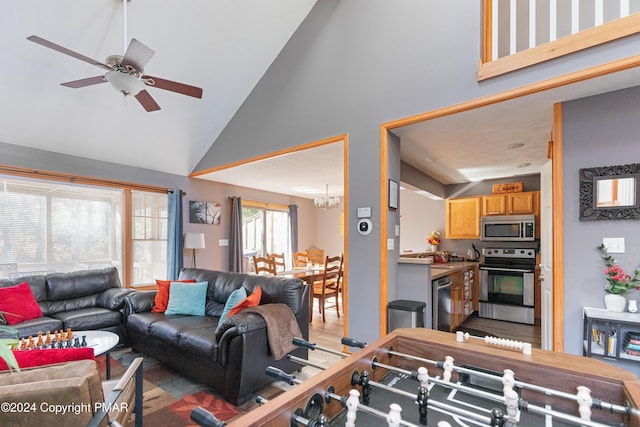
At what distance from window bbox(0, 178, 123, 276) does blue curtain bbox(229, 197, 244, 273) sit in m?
1.91

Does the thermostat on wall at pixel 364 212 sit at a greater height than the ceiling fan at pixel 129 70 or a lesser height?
lesser

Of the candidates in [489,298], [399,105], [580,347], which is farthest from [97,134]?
[489,298]

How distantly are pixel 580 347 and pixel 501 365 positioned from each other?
1.88 metres

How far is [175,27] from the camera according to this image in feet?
11.0

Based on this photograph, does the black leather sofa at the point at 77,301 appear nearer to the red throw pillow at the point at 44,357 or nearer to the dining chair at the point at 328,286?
the red throw pillow at the point at 44,357

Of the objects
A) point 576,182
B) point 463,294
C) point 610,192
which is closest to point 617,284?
point 610,192

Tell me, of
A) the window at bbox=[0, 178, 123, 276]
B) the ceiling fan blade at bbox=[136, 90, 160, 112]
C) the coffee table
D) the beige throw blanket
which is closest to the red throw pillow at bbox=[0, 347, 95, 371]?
the coffee table

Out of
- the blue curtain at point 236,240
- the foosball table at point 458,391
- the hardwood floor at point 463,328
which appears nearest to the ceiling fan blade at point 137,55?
the foosball table at point 458,391

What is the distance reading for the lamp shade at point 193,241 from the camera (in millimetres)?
5137

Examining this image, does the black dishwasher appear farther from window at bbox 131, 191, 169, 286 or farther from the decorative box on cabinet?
window at bbox 131, 191, 169, 286

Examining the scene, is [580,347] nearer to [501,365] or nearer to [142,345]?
[501,365]

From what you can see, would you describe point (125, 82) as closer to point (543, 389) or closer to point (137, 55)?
point (137, 55)

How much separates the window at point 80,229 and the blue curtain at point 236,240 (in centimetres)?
122

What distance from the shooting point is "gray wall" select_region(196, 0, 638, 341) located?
103 inches
